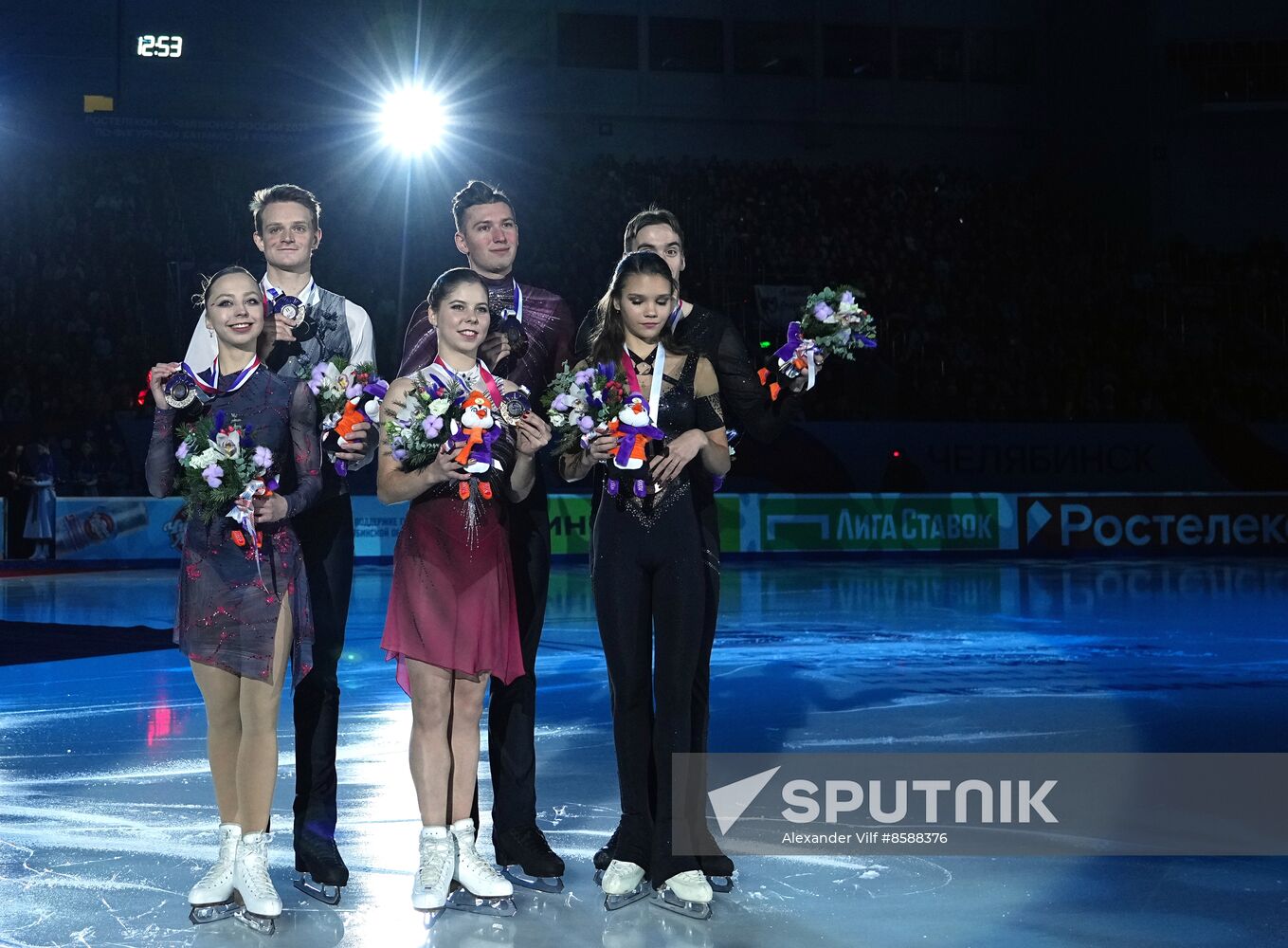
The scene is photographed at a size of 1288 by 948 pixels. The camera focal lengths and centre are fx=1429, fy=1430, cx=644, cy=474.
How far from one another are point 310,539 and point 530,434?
87 centimetres

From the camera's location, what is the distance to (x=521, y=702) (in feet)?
15.7

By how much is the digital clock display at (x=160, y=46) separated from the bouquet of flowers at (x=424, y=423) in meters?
24.8

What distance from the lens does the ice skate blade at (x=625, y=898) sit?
4.34 m

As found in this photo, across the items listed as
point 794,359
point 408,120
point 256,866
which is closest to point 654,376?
point 794,359

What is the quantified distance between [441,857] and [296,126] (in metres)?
→ 22.8

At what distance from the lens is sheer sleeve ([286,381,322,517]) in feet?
14.6

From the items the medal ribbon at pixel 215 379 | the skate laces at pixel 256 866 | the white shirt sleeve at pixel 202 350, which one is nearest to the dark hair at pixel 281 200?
the white shirt sleeve at pixel 202 350

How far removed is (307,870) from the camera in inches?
180

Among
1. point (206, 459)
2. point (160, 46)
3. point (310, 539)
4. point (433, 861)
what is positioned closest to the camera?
point (206, 459)

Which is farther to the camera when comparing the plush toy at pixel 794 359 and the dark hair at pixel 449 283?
the plush toy at pixel 794 359

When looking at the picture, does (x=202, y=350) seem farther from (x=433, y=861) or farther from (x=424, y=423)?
(x=433, y=861)

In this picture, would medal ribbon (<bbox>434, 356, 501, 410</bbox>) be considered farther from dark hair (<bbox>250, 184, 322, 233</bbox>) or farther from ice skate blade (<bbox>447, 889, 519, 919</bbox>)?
ice skate blade (<bbox>447, 889, 519, 919</bbox>)

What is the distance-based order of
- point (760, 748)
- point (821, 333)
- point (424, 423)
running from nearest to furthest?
point (424, 423), point (821, 333), point (760, 748)

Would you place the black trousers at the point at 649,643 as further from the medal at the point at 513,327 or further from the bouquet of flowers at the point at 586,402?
the medal at the point at 513,327
